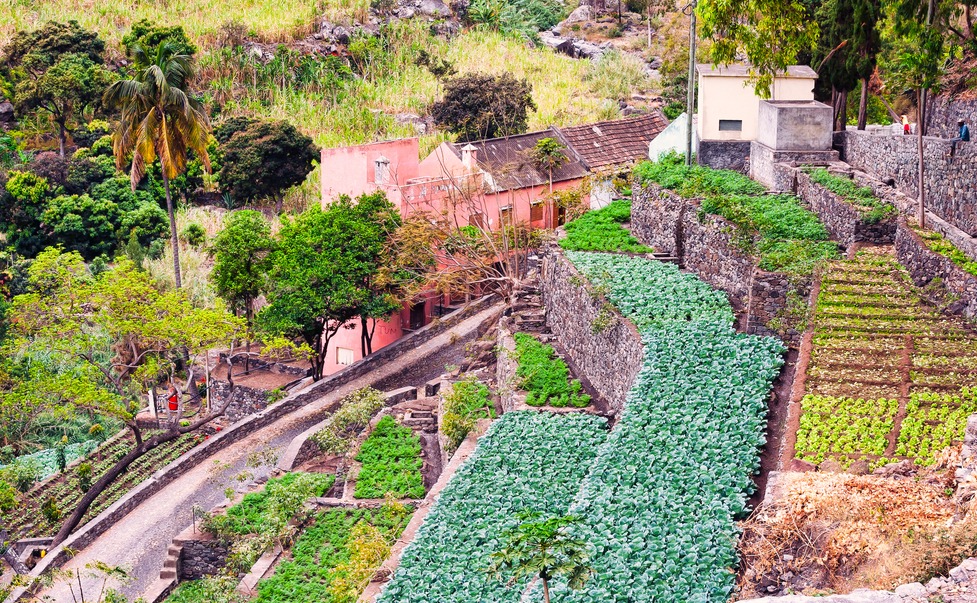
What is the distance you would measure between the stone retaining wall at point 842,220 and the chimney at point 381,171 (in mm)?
15213

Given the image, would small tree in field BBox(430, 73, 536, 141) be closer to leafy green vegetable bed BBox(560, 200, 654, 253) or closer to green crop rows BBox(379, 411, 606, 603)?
leafy green vegetable bed BBox(560, 200, 654, 253)

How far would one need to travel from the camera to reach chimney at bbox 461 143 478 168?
1474 inches

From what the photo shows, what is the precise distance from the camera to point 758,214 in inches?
939

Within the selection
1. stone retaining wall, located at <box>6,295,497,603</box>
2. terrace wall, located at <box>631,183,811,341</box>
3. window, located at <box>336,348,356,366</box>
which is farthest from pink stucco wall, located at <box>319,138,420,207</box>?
terrace wall, located at <box>631,183,811,341</box>

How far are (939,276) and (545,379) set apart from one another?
787 cm

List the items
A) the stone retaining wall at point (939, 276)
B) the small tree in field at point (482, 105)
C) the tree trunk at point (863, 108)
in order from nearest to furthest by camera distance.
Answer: the stone retaining wall at point (939, 276)
the tree trunk at point (863, 108)
the small tree in field at point (482, 105)

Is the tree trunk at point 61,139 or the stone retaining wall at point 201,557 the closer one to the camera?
the stone retaining wall at point 201,557

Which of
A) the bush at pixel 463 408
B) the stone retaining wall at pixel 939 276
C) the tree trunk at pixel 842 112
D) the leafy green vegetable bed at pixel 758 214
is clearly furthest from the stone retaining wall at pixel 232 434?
the stone retaining wall at pixel 939 276

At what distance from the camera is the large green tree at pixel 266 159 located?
4584 centimetres

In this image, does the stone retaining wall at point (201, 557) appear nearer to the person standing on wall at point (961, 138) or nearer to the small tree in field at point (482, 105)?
the person standing on wall at point (961, 138)

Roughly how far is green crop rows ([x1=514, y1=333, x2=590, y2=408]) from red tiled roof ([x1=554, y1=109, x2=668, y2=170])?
1670 cm

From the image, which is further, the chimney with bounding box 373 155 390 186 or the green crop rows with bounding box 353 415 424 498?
the chimney with bounding box 373 155 390 186

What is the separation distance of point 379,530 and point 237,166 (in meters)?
28.0

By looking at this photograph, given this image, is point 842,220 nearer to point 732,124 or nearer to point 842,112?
point 732,124
